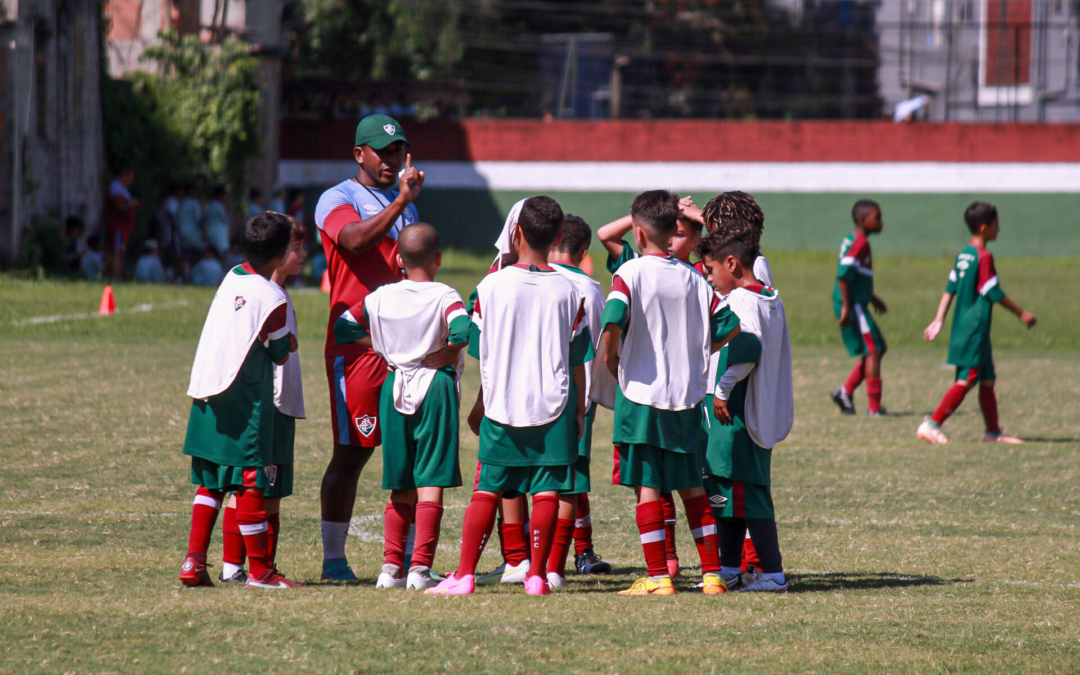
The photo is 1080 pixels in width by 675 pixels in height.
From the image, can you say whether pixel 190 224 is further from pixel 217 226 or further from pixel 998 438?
pixel 998 438

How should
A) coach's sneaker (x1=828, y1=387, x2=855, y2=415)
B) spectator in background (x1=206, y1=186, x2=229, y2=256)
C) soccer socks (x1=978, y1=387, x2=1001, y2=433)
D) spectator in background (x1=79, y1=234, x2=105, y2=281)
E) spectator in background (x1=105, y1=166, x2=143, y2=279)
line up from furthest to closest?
spectator in background (x1=206, y1=186, x2=229, y2=256) < spectator in background (x1=105, y1=166, x2=143, y2=279) < spectator in background (x1=79, y1=234, x2=105, y2=281) < coach's sneaker (x1=828, y1=387, x2=855, y2=415) < soccer socks (x1=978, y1=387, x2=1001, y2=433)

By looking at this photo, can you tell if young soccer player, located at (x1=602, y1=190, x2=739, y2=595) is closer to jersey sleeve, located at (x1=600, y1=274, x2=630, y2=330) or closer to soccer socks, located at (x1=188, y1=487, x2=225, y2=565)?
jersey sleeve, located at (x1=600, y1=274, x2=630, y2=330)

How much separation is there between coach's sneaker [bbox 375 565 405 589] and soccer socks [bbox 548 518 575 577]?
2.22 ft

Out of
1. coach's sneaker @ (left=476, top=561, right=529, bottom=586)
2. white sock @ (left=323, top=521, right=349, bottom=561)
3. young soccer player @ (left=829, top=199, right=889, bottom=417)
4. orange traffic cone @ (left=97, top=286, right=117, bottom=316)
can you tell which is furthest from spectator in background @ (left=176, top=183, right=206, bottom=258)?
coach's sneaker @ (left=476, top=561, right=529, bottom=586)

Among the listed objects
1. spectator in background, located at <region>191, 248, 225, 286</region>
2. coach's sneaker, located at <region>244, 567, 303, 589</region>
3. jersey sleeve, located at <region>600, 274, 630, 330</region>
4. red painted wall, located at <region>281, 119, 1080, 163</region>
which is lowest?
coach's sneaker, located at <region>244, 567, 303, 589</region>

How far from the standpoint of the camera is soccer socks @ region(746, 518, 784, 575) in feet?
18.7

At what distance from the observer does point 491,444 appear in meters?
5.33

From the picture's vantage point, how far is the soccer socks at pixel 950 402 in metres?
10.5

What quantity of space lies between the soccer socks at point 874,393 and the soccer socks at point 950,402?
1.52m

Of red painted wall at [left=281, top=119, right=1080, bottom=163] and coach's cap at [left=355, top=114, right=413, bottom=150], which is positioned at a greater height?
red painted wall at [left=281, top=119, right=1080, bottom=163]

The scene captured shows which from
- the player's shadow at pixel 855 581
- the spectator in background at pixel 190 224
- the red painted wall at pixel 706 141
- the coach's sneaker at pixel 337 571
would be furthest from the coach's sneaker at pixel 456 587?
the red painted wall at pixel 706 141

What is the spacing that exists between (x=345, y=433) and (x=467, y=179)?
31.5 meters

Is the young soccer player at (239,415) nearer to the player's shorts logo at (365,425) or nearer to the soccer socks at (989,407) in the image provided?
the player's shorts logo at (365,425)

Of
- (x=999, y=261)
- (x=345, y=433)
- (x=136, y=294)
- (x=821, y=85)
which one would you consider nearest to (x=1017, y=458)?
(x=345, y=433)
